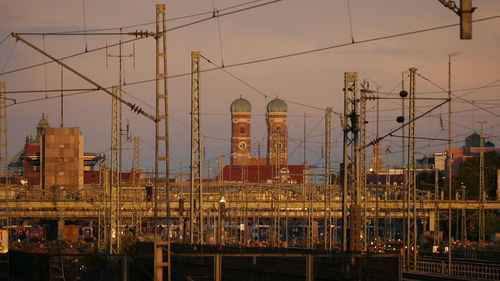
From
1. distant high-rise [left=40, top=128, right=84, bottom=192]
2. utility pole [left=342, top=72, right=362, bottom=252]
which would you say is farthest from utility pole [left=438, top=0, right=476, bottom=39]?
distant high-rise [left=40, top=128, right=84, bottom=192]

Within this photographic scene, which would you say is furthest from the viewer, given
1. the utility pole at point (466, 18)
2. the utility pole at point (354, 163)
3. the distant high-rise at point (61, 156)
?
the distant high-rise at point (61, 156)

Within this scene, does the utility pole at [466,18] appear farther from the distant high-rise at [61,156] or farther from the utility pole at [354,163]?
the distant high-rise at [61,156]

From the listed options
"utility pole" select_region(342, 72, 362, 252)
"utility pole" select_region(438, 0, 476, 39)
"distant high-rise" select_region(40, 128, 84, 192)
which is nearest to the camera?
"utility pole" select_region(438, 0, 476, 39)

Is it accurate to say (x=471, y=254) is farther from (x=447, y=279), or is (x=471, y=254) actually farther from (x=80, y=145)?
(x=80, y=145)

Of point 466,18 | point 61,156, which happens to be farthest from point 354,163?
point 61,156

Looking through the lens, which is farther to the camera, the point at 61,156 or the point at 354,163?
the point at 61,156

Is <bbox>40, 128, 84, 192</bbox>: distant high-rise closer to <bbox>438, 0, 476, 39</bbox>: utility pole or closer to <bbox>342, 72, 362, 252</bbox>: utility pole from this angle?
<bbox>342, 72, 362, 252</bbox>: utility pole

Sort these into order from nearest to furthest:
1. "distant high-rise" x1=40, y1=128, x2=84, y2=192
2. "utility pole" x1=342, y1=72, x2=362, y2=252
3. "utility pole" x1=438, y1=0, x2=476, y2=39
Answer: "utility pole" x1=438, y1=0, x2=476, y2=39 → "utility pole" x1=342, y1=72, x2=362, y2=252 → "distant high-rise" x1=40, y1=128, x2=84, y2=192

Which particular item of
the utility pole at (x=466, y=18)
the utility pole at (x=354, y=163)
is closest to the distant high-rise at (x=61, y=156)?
the utility pole at (x=354, y=163)

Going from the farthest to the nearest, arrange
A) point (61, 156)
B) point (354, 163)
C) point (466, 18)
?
1. point (61, 156)
2. point (354, 163)
3. point (466, 18)

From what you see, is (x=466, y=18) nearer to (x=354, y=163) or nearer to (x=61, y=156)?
(x=354, y=163)

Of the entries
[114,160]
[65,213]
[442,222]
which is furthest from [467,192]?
[114,160]

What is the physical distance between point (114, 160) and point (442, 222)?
85.4 metres

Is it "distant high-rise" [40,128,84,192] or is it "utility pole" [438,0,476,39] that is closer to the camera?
"utility pole" [438,0,476,39]
